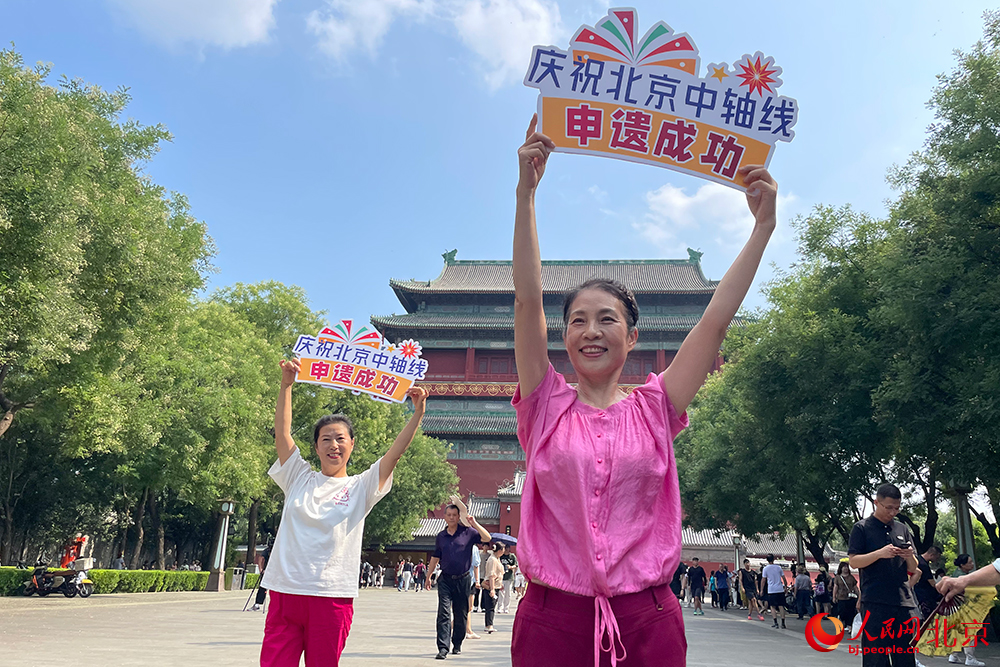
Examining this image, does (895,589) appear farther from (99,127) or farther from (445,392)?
(445,392)

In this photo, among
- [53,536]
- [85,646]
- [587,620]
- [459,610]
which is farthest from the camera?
[53,536]

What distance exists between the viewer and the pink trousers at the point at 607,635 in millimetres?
1908

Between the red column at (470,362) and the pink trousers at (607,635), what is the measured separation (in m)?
42.3

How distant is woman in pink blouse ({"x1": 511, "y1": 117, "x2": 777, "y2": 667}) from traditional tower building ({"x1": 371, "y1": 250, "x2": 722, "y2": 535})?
3682 cm

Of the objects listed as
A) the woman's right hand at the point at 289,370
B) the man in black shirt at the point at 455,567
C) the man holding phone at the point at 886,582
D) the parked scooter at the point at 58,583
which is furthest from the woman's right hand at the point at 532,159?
the parked scooter at the point at 58,583

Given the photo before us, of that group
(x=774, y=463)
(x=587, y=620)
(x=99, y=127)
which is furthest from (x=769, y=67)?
(x=774, y=463)

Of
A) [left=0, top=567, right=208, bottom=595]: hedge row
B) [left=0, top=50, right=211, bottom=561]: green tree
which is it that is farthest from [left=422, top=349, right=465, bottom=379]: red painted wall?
[left=0, top=50, right=211, bottom=561]: green tree

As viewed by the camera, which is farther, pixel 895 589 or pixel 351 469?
pixel 351 469

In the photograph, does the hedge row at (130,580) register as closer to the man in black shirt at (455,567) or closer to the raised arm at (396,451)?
the man in black shirt at (455,567)

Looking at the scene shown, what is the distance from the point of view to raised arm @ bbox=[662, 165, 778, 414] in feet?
7.29

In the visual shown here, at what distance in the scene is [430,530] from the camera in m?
42.1

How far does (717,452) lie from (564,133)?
2496cm

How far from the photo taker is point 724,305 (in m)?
2.30

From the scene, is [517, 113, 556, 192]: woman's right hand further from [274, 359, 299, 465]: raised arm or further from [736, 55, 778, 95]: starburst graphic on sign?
[274, 359, 299, 465]: raised arm
